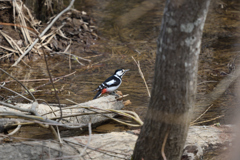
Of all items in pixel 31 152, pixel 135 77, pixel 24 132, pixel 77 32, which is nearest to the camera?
pixel 31 152

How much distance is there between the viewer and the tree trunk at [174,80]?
1.93m

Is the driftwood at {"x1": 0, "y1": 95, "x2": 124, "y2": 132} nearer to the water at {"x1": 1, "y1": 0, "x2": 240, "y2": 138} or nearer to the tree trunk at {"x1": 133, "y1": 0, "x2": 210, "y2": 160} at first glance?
the water at {"x1": 1, "y1": 0, "x2": 240, "y2": 138}

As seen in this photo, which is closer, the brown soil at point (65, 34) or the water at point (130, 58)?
the water at point (130, 58)

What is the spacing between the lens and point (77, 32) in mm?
7699

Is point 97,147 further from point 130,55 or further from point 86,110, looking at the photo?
point 130,55

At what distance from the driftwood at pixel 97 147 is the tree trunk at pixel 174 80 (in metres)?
0.32

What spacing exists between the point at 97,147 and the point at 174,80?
1039mm

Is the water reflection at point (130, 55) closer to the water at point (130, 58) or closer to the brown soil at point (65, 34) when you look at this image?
the water at point (130, 58)

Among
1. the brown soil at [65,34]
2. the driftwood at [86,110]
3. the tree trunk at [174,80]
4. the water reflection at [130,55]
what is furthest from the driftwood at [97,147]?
the brown soil at [65,34]

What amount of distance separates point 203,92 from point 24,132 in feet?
9.70

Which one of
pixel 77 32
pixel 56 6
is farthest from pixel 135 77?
pixel 56 6

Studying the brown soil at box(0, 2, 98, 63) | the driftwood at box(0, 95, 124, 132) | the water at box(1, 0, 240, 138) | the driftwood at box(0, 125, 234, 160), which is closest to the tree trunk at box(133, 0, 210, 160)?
the driftwood at box(0, 125, 234, 160)

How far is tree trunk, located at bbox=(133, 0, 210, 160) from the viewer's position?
1926 mm

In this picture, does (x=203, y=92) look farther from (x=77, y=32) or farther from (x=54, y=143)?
(x=77, y=32)
